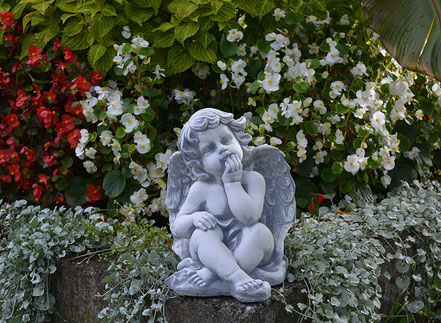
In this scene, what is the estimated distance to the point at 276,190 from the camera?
2.83m

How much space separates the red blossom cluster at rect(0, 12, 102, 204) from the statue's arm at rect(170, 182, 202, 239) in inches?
45.7

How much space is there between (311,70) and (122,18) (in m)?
1.05

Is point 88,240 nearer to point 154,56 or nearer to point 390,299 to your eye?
point 154,56

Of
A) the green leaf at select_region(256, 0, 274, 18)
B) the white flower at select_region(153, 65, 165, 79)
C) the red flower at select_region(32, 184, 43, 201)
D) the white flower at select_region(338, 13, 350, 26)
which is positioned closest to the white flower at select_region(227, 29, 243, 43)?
the green leaf at select_region(256, 0, 274, 18)

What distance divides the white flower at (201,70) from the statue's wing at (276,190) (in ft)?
3.92

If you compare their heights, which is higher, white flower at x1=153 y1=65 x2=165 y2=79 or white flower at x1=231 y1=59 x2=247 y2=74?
white flower at x1=231 y1=59 x2=247 y2=74

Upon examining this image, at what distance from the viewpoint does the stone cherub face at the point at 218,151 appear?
2584 millimetres

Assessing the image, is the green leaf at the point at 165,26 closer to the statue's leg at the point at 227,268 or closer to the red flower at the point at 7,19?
the red flower at the point at 7,19

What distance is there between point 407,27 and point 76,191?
6.70ft

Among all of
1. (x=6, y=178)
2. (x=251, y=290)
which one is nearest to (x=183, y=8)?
(x=6, y=178)

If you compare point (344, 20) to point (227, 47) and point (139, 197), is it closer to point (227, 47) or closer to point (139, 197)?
point (227, 47)

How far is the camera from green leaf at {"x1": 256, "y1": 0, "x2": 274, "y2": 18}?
3674 millimetres

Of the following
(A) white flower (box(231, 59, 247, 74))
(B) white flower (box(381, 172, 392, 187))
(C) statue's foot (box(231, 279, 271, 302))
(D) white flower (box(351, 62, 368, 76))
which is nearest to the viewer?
(C) statue's foot (box(231, 279, 271, 302))

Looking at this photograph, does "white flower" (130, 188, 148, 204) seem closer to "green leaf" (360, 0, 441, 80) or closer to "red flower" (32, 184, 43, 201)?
"red flower" (32, 184, 43, 201)
